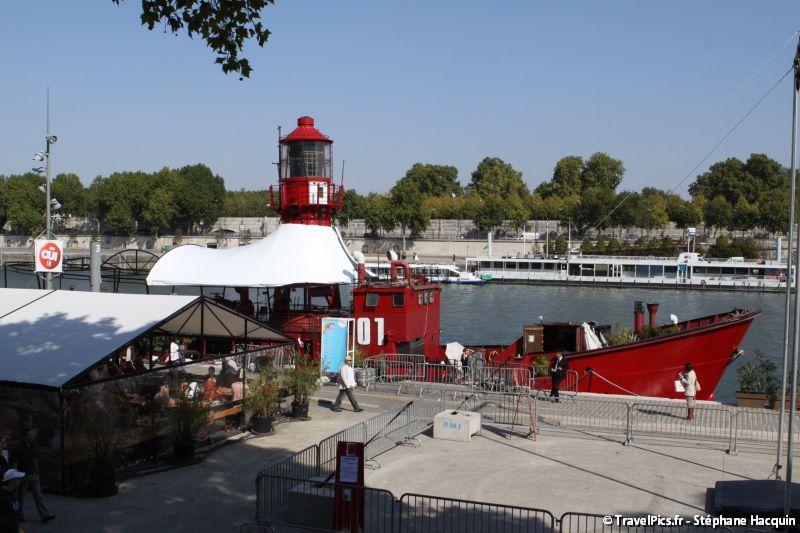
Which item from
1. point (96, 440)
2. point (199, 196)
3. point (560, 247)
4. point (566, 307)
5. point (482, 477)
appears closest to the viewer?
point (96, 440)

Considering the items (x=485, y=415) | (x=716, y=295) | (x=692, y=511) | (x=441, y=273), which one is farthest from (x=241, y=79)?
(x=441, y=273)

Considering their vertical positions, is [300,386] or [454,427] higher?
[300,386]

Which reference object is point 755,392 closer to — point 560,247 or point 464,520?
point 464,520

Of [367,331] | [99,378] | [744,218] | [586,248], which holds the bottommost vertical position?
[367,331]

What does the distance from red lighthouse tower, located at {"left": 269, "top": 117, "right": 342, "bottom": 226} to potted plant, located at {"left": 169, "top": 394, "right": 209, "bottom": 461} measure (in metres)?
13.9

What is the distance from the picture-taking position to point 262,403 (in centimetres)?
1584

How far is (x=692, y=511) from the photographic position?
38.2ft

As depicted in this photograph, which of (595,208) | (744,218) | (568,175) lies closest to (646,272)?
(595,208)

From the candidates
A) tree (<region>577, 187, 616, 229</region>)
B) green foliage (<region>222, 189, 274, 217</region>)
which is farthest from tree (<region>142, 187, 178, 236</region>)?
tree (<region>577, 187, 616, 229</region>)

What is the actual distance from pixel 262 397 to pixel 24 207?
128834 millimetres

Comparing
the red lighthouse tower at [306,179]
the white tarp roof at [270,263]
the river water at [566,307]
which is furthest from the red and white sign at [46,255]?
the river water at [566,307]

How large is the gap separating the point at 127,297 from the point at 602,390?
1386 cm

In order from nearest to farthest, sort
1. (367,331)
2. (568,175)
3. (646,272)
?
(367,331)
(646,272)
(568,175)

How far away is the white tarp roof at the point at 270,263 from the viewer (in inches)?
964
